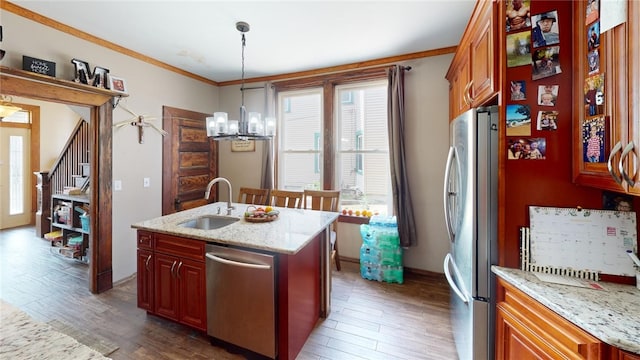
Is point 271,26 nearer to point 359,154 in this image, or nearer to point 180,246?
point 359,154

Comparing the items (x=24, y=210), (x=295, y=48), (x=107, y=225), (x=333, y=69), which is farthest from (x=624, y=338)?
(x=24, y=210)

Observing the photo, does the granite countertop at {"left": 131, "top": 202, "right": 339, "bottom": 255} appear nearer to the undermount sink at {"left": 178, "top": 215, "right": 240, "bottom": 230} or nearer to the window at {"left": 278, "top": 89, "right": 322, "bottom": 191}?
the undermount sink at {"left": 178, "top": 215, "right": 240, "bottom": 230}

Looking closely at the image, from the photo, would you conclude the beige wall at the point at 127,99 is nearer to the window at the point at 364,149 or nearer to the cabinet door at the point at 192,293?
the cabinet door at the point at 192,293

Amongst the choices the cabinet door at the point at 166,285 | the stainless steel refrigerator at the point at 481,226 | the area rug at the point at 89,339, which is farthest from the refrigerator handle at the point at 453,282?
the area rug at the point at 89,339

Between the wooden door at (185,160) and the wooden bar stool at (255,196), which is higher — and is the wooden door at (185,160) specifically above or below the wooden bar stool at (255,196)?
above

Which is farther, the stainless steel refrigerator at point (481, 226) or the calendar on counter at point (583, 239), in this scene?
the stainless steel refrigerator at point (481, 226)

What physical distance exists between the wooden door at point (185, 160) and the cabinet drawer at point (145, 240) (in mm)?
1503

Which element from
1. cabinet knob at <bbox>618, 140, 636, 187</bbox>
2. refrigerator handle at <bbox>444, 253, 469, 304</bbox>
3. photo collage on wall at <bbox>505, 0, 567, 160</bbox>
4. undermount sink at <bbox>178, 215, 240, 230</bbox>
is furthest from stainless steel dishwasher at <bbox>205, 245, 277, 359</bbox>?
cabinet knob at <bbox>618, 140, 636, 187</bbox>

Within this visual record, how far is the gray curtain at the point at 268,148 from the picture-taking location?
12.4ft

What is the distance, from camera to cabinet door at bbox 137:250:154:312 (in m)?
2.09

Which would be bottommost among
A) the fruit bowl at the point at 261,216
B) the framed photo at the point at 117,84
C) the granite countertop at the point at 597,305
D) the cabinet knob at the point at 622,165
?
the granite countertop at the point at 597,305

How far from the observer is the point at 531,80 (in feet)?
4.33

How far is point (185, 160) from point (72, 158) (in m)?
1.62

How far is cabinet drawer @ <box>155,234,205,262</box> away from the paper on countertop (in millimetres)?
2070
